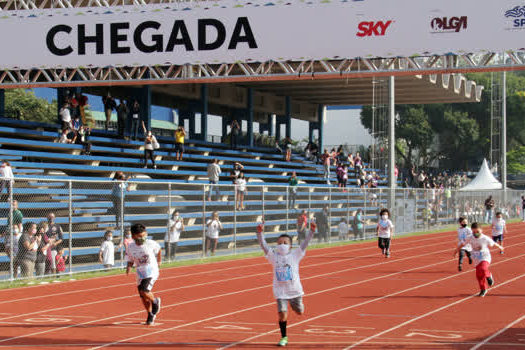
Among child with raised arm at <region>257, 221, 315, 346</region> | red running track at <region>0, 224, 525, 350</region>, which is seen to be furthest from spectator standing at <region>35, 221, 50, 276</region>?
child with raised arm at <region>257, 221, 315, 346</region>

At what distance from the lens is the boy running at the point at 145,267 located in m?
13.0

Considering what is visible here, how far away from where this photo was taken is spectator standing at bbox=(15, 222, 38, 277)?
18.5 metres

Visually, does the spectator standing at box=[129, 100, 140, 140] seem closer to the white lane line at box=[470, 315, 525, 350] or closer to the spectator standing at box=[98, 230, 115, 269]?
the spectator standing at box=[98, 230, 115, 269]

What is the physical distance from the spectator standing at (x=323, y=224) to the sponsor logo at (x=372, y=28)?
11.8m

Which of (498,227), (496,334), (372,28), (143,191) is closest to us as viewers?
(496,334)

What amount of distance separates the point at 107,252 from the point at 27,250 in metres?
3.16

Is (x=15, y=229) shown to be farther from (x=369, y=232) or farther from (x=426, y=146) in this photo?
(x=426, y=146)

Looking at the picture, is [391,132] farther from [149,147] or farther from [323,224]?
[149,147]

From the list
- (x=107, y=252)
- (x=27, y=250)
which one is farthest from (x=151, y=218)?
(x=27, y=250)

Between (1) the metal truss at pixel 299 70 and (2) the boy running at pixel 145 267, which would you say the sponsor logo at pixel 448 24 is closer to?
(1) the metal truss at pixel 299 70

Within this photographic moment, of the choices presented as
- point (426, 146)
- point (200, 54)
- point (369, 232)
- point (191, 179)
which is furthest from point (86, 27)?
point (426, 146)

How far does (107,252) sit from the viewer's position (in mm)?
21594

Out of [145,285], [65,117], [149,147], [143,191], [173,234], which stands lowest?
[145,285]

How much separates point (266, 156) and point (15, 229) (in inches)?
1063
